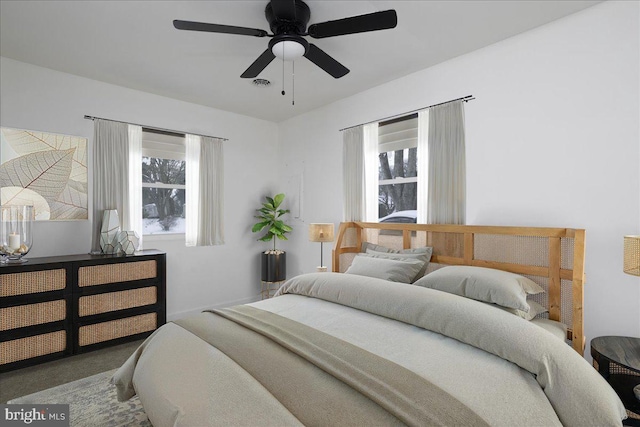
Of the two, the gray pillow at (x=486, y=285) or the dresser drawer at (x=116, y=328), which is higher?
the gray pillow at (x=486, y=285)

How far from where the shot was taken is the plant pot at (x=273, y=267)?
4.57 metres

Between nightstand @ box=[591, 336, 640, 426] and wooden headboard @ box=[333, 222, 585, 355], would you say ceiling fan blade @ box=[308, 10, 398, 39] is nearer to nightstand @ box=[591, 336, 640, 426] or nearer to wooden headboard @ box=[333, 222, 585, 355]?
wooden headboard @ box=[333, 222, 585, 355]

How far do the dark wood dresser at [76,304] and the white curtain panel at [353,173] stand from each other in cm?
217

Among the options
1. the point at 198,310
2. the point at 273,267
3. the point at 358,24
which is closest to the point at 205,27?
the point at 358,24

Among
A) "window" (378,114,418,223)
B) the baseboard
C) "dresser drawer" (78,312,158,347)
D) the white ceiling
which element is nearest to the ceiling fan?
the white ceiling

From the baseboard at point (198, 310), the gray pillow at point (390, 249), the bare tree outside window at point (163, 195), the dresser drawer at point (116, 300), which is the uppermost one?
the bare tree outside window at point (163, 195)

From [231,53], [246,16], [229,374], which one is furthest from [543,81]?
[229,374]

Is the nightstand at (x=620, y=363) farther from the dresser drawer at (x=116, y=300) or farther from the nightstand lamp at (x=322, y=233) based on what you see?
the dresser drawer at (x=116, y=300)

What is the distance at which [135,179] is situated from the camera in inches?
150

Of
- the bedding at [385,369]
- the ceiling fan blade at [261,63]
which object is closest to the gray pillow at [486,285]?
the bedding at [385,369]

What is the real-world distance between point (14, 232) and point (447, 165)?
3.91m

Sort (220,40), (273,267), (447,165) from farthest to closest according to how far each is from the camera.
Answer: (273,267)
(447,165)
(220,40)

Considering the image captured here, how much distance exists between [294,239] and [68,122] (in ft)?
9.71

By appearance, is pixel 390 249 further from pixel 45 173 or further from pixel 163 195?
pixel 45 173
